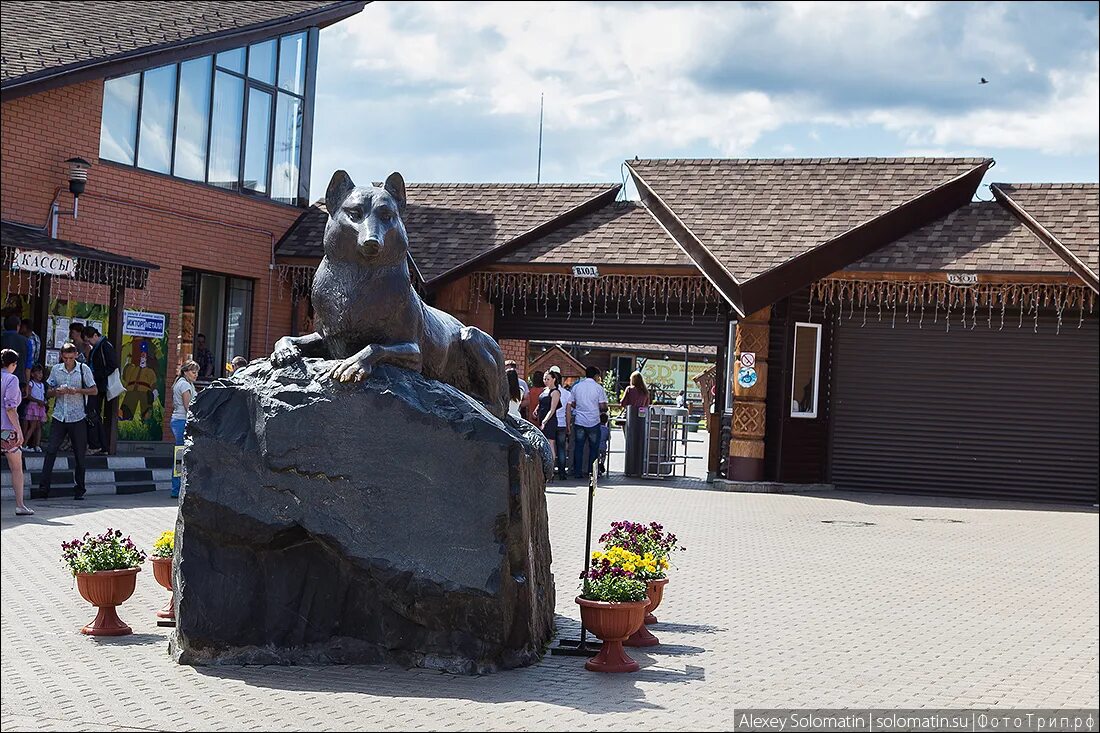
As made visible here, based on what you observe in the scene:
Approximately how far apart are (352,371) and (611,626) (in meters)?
2.06

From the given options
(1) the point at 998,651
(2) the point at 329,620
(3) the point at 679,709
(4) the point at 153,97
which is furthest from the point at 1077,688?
(4) the point at 153,97

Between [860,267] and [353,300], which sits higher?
[860,267]

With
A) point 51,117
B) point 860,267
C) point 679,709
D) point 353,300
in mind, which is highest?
point 51,117

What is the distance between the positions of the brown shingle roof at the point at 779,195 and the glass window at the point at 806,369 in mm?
1671

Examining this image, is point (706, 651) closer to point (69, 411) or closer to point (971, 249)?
point (69, 411)

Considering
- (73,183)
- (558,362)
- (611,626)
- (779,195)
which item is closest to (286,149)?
(73,183)

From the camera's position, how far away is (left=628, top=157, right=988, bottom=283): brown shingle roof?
21375 mm

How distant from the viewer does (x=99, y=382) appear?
1825 centimetres

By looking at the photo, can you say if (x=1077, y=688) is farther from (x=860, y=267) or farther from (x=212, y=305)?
(x=212, y=305)

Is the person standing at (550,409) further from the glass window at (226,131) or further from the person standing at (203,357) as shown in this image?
the glass window at (226,131)

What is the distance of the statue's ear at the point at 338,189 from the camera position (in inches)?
312

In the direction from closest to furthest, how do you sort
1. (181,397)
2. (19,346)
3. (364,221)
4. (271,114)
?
(364,221), (181,397), (19,346), (271,114)

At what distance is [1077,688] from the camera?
773cm

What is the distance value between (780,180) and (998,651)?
15174 millimetres
